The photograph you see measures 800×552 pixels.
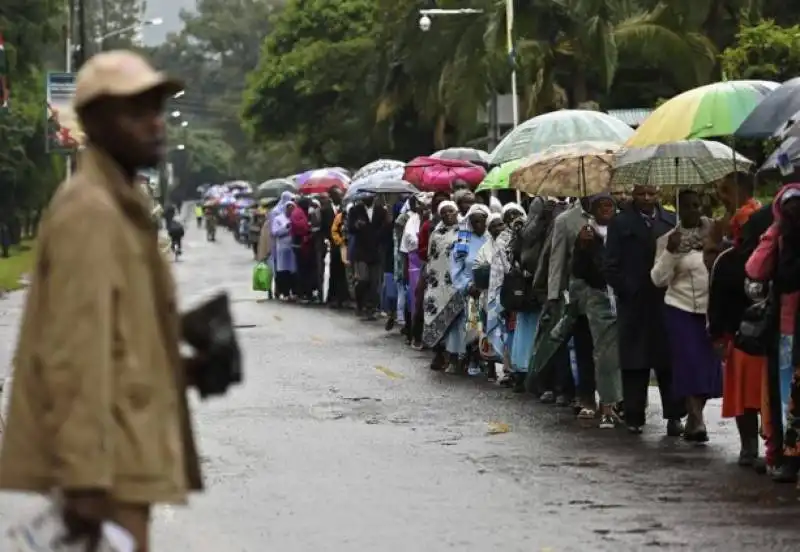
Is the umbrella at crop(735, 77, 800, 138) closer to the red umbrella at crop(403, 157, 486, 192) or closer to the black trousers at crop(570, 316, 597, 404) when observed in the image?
the black trousers at crop(570, 316, 597, 404)

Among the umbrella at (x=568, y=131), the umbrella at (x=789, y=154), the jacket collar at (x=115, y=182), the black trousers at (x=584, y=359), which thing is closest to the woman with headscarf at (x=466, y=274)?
the umbrella at (x=568, y=131)

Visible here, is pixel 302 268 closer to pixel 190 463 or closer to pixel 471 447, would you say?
pixel 471 447

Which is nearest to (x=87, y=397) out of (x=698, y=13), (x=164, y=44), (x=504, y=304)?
(x=504, y=304)

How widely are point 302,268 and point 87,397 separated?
28588mm

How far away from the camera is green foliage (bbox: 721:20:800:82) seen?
32.9 meters

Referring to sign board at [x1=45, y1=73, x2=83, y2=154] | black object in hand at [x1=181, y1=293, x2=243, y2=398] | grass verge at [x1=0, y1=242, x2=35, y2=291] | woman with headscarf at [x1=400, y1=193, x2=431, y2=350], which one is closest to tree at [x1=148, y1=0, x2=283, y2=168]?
grass verge at [x1=0, y1=242, x2=35, y2=291]

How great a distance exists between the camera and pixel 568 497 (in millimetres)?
10898

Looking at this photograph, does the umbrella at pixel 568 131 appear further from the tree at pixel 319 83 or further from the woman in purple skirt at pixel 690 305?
the tree at pixel 319 83

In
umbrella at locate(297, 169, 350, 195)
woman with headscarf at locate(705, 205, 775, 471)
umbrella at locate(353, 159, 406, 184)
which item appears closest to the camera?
woman with headscarf at locate(705, 205, 775, 471)

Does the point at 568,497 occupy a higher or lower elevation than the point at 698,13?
lower

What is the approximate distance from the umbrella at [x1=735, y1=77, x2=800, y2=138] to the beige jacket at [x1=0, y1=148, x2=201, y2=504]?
6.98 metres

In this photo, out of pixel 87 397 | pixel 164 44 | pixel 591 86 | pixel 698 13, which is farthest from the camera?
pixel 164 44

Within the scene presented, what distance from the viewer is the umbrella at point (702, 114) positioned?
13.4 m

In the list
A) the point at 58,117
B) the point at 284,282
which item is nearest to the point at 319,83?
the point at 58,117
